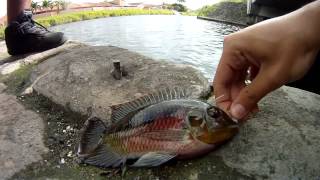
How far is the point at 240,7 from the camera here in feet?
20.6

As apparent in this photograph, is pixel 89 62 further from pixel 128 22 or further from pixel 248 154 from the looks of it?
pixel 128 22

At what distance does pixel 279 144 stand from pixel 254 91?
0.43 meters

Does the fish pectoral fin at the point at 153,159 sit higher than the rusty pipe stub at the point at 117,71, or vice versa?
the rusty pipe stub at the point at 117,71

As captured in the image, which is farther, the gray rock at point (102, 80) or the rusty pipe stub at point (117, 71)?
the rusty pipe stub at point (117, 71)

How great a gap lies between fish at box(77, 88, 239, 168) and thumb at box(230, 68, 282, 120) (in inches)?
2.5

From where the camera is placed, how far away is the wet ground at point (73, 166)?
190cm

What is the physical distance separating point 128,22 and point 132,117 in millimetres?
3366

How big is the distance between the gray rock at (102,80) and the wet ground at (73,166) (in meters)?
0.10

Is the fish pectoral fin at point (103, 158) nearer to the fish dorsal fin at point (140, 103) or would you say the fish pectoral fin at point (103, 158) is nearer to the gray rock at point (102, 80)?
the fish dorsal fin at point (140, 103)

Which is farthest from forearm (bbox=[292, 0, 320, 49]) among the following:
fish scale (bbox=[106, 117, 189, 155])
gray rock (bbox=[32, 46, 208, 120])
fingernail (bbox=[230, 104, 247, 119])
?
gray rock (bbox=[32, 46, 208, 120])

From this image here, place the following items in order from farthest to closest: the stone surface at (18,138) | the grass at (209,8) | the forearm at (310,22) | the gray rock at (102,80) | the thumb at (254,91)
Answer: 1. the grass at (209,8)
2. the gray rock at (102,80)
3. the stone surface at (18,138)
4. the thumb at (254,91)
5. the forearm at (310,22)

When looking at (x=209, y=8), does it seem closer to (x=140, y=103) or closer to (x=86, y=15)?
(x=86, y=15)

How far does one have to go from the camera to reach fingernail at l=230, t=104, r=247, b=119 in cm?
180

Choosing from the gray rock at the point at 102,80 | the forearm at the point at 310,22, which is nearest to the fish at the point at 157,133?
the gray rock at the point at 102,80
